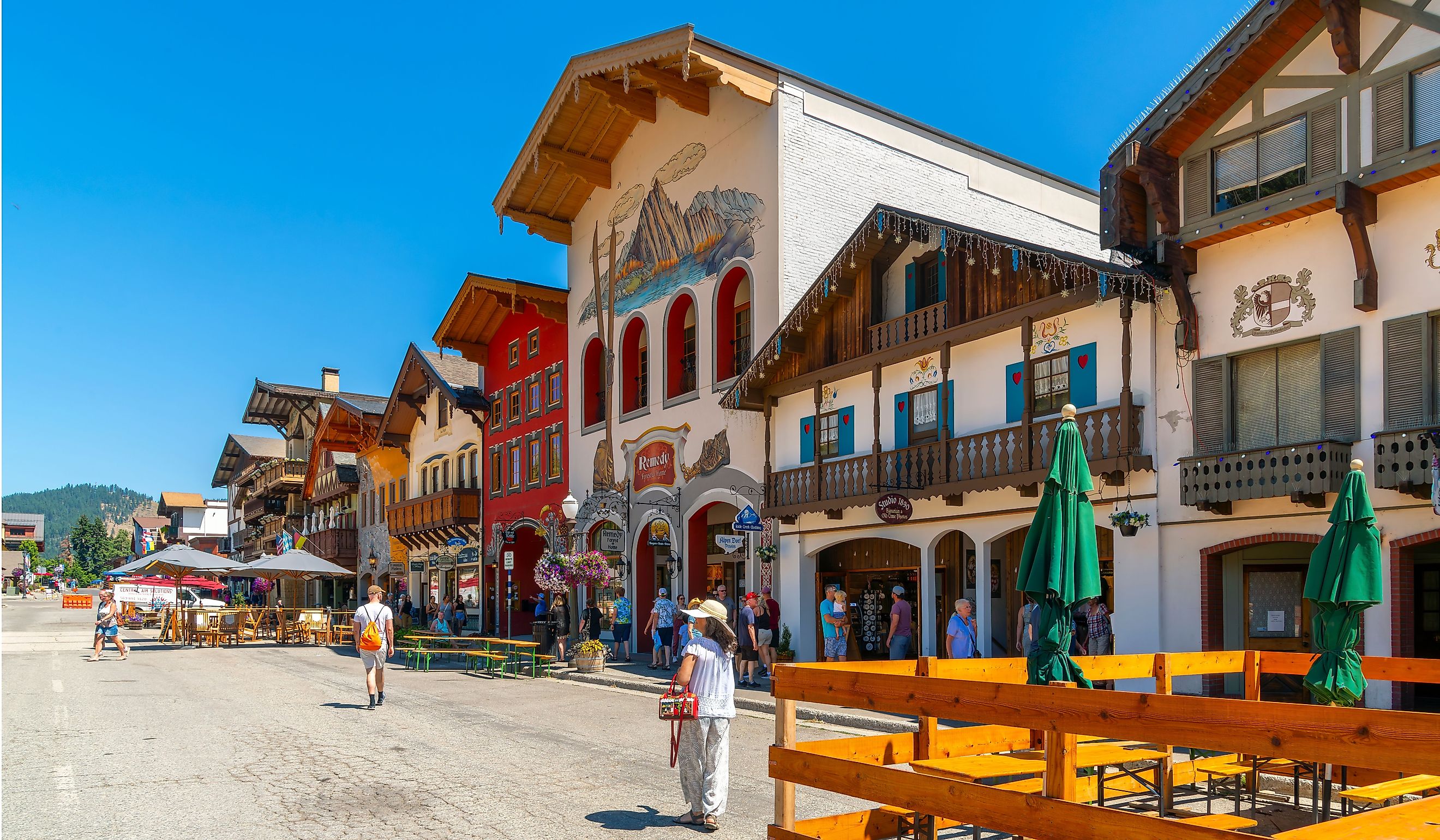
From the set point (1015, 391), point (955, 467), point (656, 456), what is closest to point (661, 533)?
point (656, 456)

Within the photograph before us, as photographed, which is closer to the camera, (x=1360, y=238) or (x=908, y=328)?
(x=1360, y=238)

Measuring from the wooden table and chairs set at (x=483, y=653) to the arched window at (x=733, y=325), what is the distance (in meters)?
7.53

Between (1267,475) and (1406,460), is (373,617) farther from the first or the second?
(1406,460)

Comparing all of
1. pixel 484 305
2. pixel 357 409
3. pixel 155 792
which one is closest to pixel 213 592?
pixel 357 409

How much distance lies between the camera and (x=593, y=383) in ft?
108

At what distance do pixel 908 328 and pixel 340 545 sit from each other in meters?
40.9

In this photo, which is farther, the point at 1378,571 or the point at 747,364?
the point at 747,364

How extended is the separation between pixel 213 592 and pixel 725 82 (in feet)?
186

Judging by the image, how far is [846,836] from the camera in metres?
6.51

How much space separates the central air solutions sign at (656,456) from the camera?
91.5 feet

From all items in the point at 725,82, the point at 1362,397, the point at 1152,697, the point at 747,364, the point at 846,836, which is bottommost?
the point at 846,836

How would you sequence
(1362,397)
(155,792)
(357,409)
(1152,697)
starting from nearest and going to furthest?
(1152,697), (155,792), (1362,397), (357,409)

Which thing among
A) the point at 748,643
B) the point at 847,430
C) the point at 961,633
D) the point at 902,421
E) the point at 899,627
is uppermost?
the point at 902,421

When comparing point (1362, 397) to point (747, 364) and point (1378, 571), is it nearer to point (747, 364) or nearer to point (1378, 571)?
point (1378, 571)
